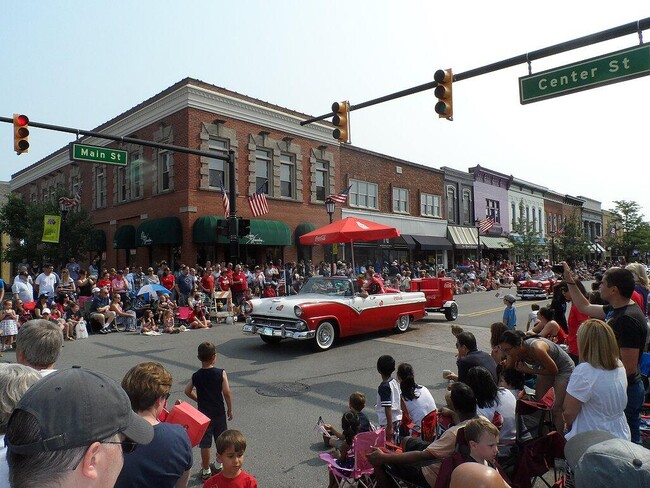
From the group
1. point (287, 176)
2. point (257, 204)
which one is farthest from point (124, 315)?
point (287, 176)

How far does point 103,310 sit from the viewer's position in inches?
537

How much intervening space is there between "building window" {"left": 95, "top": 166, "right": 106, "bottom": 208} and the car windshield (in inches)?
790

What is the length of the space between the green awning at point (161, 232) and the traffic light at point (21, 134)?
9937mm

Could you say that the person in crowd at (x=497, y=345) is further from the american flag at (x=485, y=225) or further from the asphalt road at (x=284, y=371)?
the american flag at (x=485, y=225)

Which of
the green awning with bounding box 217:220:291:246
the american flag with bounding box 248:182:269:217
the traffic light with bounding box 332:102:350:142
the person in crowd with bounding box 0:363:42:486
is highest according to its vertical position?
the traffic light with bounding box 332:102:350:142

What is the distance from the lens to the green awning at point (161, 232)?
2092cm

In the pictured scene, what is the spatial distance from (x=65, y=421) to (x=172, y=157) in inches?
865

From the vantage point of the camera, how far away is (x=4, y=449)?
1.93 meters

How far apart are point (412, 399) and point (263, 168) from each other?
67.8 feet

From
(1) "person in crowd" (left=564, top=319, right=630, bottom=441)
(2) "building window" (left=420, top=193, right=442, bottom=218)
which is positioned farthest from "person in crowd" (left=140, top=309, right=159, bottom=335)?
(2) "building window" (left=420, top=193, right=442, bottom=218)

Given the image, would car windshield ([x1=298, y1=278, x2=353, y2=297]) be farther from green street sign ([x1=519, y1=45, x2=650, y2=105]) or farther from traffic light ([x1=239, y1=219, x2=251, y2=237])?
green street sign ([x1=519, y1=45, x2=650, y2=105])

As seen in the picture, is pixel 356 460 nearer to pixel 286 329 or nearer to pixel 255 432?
pixel 255 432

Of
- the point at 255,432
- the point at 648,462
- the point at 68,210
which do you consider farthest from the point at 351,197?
the point at 648,462

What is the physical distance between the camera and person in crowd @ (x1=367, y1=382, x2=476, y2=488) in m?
3.38
